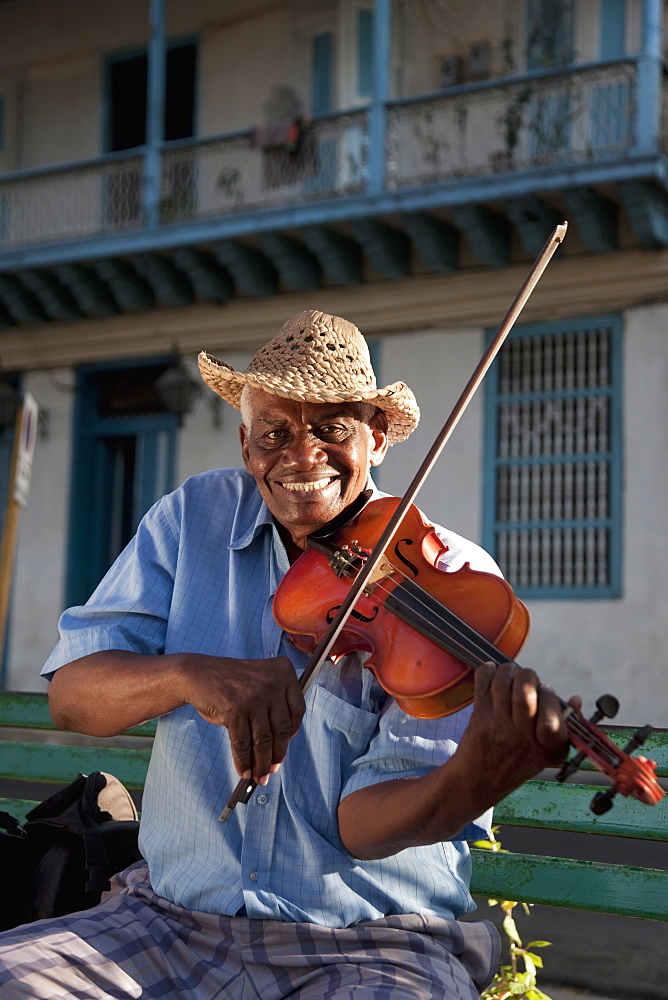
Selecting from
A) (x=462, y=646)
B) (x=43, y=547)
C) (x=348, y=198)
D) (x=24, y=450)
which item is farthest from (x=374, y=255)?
(x=462, y=646)

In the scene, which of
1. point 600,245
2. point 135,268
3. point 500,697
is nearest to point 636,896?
point 500,697

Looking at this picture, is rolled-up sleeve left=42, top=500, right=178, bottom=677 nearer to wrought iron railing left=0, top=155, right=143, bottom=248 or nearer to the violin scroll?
the violin scroll

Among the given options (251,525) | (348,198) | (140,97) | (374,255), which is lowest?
(251,525)

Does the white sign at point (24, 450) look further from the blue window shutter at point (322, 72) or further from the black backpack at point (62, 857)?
the blue window shutter at point (322, 72)

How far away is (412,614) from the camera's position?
6.22ft

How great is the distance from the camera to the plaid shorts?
6.04 ft

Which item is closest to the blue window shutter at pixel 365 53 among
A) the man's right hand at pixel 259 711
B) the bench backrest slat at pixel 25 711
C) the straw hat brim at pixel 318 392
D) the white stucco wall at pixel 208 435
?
the white stucco wall at pixel 208 435

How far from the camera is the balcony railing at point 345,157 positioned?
352 inches

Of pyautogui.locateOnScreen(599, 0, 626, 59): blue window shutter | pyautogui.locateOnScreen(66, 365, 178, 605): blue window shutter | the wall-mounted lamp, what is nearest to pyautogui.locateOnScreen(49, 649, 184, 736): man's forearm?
the wall-mounted lamp

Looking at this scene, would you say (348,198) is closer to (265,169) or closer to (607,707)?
(265,169)

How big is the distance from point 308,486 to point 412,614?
349mm

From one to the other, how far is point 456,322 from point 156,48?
364 cm

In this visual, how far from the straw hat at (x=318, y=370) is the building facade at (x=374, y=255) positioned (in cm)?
685

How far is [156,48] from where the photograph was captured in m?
10.5
